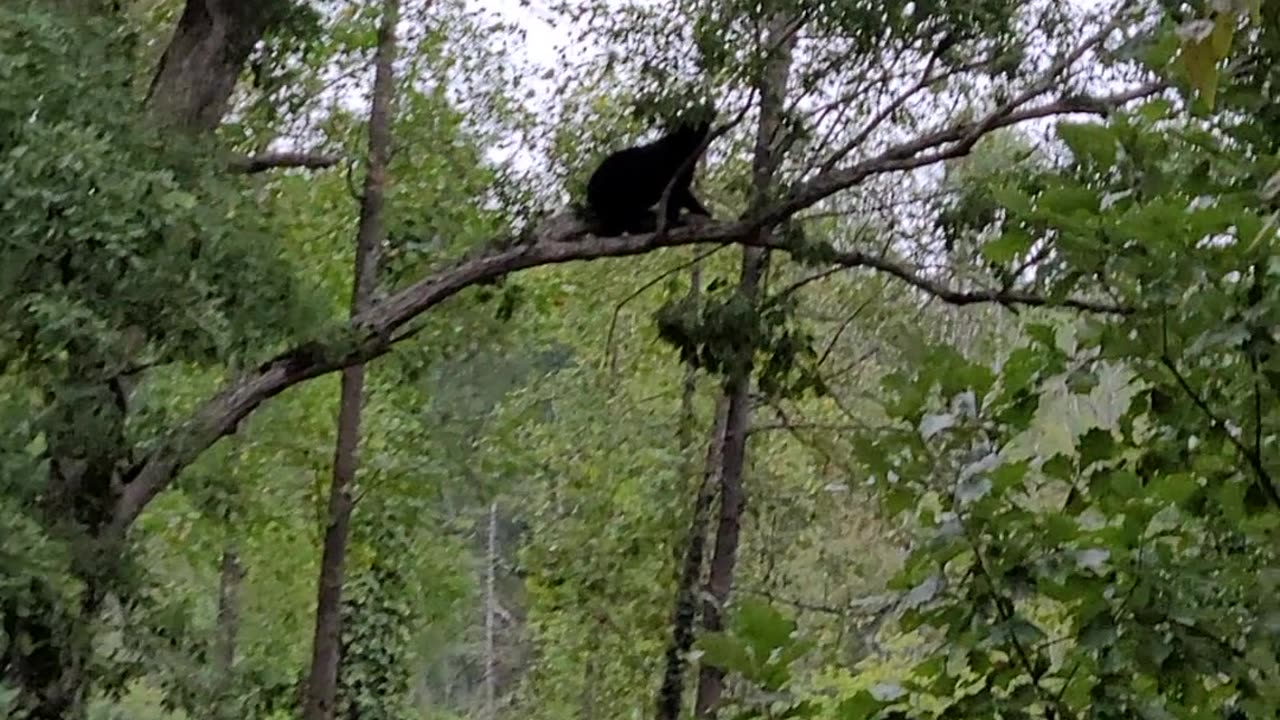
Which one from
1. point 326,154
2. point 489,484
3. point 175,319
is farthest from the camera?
point 489,484

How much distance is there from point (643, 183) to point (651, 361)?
14.3 feet

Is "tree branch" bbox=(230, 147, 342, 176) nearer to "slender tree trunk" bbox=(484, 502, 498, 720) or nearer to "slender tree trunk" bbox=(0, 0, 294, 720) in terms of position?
"slender tree trunk" bbox=(0, 0, 294, 720)

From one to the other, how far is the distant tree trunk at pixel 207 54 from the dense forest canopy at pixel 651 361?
0.02m

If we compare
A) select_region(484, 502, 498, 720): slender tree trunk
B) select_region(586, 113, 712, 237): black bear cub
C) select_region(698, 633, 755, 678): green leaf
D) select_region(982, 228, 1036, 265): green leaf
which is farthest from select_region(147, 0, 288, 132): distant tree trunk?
select_region(484, 502, 498, 720): slender tree trunk

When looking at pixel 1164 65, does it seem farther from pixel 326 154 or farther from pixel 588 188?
pixel 326 154

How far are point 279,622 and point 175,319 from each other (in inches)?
292

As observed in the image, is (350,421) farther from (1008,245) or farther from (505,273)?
(1008,245)

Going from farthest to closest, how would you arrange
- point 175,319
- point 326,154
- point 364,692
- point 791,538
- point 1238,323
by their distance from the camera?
point 364,692
point 791,538
point 326,154
point 175,319
point 1238,323

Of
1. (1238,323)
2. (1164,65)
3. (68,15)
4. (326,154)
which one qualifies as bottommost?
(1238,323)

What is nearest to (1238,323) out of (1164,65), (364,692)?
(1164,65)

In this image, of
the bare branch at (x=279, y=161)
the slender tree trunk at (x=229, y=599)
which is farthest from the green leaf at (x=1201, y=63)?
the slender tree trunk at (x=229, y=599)

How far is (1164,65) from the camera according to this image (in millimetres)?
1552

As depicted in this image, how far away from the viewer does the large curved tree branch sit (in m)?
5.29

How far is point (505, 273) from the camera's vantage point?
5.64 meters
